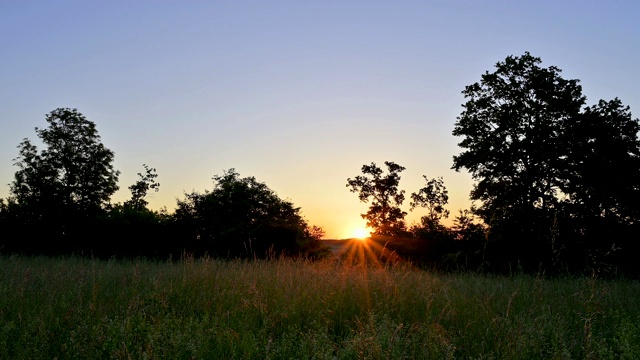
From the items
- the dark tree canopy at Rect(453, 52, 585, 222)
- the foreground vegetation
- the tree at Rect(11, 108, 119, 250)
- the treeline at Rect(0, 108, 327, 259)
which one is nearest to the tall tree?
the dark tree canopy at Rect(453, 52, 585, 222)

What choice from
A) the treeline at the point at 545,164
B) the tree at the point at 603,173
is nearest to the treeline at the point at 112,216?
the treeline at the point at 545,164

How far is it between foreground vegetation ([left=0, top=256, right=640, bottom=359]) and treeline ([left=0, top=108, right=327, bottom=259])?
3.97 m

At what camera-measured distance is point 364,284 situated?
7.73 m

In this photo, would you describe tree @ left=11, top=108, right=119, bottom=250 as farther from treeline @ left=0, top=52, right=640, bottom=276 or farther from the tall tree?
the tall tree

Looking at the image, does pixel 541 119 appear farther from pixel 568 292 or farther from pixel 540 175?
pixel 568 292

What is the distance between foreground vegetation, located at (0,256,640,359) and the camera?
4961 mm

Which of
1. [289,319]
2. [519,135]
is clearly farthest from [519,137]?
[289,319]

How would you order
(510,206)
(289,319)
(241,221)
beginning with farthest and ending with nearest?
(241,221), (510,206), (289,319)

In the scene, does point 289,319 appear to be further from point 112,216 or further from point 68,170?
point 68,170

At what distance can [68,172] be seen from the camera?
35562 millimetres

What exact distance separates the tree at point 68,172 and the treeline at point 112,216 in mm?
66

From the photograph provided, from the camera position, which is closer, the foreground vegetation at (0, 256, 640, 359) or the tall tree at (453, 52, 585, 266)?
the foreground vegetation at (0, 256, 640, 359)

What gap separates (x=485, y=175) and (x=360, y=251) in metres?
9.94

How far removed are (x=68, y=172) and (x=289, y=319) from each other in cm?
3443
